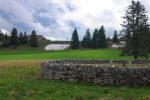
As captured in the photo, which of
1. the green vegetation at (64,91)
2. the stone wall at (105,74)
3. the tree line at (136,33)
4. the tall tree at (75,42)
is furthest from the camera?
the tall tree at (75,42)

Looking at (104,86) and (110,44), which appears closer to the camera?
(104,86)

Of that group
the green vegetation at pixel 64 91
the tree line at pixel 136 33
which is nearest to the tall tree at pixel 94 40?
the tree line at pixel 136 33

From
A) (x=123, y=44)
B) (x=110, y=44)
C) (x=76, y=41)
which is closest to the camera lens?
(x=123, y=44)

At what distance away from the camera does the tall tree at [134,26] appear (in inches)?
2229

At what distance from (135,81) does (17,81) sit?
24.6 ft

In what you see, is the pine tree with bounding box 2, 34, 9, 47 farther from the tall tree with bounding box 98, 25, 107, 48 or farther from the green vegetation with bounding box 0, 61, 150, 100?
the green vegetation with bounding box 0, 61, 150, 100

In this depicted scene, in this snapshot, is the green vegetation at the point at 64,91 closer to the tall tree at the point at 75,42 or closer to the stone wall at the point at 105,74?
the stone wall at the point at 105,74

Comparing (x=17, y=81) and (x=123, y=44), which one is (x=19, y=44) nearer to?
(x=123, y=44)

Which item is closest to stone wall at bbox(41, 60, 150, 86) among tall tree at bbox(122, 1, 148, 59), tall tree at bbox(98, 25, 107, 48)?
tall tree at bbox(122, 1, 148, 59)

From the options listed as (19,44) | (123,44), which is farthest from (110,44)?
(123,44)

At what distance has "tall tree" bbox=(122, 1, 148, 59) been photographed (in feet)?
186

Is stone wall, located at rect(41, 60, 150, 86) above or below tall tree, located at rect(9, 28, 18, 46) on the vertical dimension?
below

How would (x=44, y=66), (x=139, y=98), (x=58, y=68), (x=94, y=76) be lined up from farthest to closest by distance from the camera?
(x=44, y=66) → (x=58, y=68) → (x=94, y=76) → (x=139, y=98)

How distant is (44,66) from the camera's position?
90.7ft
